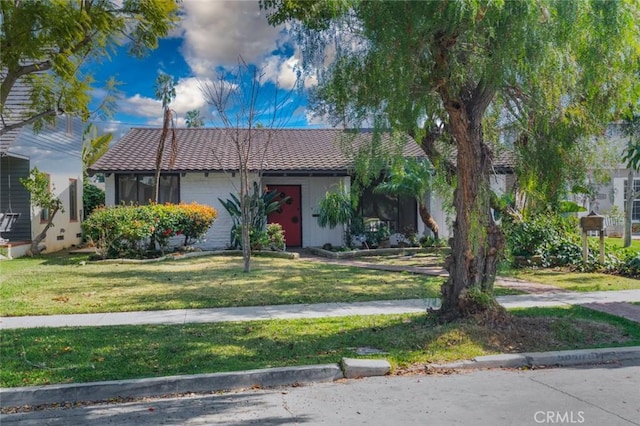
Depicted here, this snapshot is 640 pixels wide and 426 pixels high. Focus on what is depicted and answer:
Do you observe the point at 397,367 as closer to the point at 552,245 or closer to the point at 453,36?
the point at 453,36

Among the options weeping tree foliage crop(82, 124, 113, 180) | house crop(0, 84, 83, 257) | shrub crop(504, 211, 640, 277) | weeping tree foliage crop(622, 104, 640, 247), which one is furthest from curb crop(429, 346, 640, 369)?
weeping tree foliage crop(82, 124, 113, 180)

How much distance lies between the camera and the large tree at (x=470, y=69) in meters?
6.06

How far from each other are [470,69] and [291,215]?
47.0 feet

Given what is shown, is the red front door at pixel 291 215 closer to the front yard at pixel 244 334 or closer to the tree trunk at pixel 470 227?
the front yard at pixel 244 334

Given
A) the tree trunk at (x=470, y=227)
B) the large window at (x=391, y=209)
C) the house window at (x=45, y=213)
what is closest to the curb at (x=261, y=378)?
the tree trunk at (x=470, y=227)

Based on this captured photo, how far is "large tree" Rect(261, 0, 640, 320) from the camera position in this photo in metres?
6.06

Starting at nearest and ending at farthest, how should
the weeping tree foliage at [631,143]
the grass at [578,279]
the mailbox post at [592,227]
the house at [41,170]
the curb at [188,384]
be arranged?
the curb at [188,384]
the grass at [578,279]
the weeping tree foliage at [631,143]
the mailbox post at [592,227]
the house at [41,170]

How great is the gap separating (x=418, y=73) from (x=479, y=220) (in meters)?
2.07

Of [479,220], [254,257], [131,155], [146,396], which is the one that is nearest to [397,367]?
[479,220]

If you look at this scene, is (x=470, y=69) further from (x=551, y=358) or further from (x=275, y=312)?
(x=275, y=312)

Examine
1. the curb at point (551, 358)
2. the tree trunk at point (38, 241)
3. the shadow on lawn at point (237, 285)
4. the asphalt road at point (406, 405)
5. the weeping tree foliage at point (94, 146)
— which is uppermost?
the weeping tree foliage at point (94, 146)

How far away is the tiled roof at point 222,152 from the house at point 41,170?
201 cm

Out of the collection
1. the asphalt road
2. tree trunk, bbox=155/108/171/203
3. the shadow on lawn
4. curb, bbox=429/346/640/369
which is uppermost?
tree trunk, bbox=155/108/171/203

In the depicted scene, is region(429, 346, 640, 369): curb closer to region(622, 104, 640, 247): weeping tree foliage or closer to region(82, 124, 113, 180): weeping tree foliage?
region(622, 104, 640, 247): weeping tree foliage
